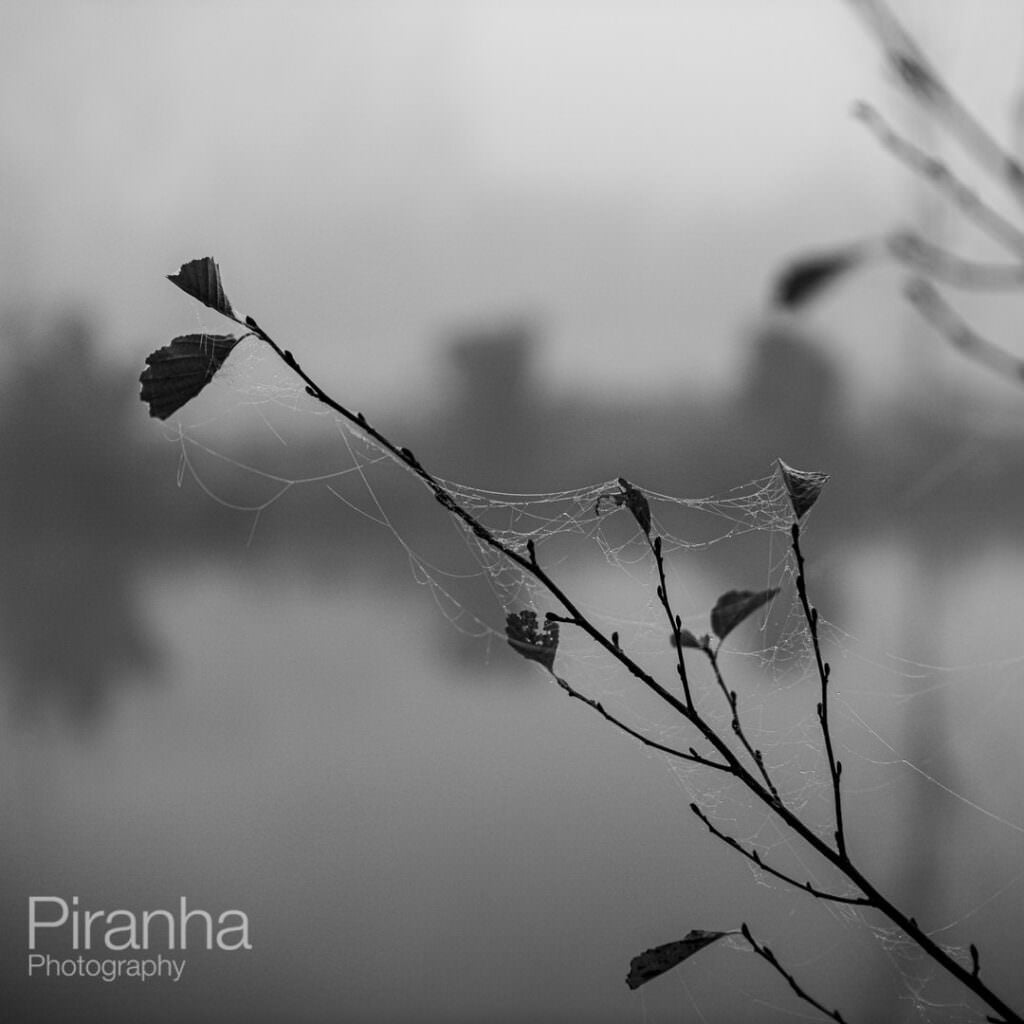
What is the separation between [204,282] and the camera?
1.55 feet

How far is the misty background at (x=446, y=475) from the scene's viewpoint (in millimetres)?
1253

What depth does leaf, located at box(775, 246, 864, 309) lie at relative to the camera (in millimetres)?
209

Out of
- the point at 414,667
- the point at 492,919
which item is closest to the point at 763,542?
the point at 414,667

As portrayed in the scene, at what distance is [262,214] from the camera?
127cm

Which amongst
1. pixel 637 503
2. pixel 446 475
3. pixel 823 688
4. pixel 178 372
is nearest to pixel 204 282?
pixel 178 372

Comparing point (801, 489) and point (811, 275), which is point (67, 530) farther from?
point (811, 275)

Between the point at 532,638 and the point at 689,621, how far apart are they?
2.43ft

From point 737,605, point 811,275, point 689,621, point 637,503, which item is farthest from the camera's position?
point 689,621

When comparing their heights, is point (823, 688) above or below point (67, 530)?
below

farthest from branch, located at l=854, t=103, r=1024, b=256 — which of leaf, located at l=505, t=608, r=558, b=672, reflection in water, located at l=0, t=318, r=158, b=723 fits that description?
reflection in water, located at l=0, t=318, r=158, b=723

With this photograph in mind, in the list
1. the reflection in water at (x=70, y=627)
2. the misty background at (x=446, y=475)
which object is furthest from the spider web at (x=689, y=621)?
the reflection in water at (x=70, y=627)

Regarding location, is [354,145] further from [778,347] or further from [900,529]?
[900,529]

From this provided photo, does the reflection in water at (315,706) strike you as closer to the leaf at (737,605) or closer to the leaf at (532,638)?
the leaf at (532,638)

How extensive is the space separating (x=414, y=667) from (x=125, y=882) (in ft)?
1.51
